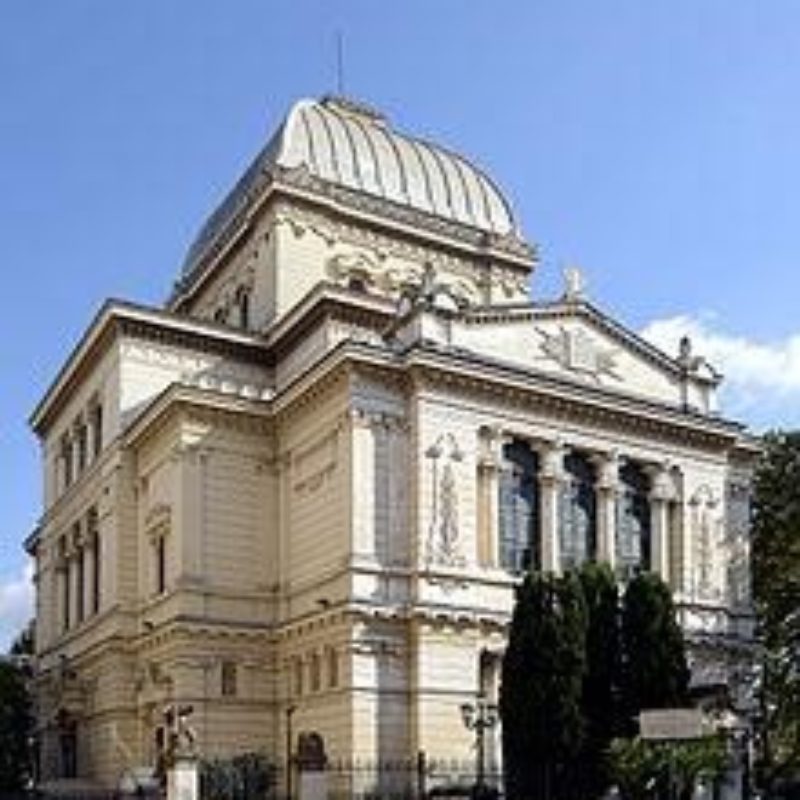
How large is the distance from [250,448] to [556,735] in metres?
16.1

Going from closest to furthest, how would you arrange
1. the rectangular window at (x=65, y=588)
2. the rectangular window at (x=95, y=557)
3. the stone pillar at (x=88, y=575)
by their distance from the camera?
1. the rectangular window at (x=95, y=557)
2. the stone pillar at (x=88, y=575)
3. the rectangular window at (x=65, y=588)

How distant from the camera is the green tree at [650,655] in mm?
34344

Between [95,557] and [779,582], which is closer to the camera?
[95,557]

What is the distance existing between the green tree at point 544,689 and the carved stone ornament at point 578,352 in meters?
12.1

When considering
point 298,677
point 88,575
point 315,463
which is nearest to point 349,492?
point 315,463

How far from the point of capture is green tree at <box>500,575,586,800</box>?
3375cm

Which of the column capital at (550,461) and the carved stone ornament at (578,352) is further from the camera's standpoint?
the carved stone ornament at (578,352)

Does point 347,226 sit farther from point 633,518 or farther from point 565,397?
point 633,518

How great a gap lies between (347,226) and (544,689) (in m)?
23.9

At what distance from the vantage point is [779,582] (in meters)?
53.5

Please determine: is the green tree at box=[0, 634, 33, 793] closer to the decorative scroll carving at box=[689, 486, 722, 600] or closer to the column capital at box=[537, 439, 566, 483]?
the column capital at box=[537, 439, 566, 483]

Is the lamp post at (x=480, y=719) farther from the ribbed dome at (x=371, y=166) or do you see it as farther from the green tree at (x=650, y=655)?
the ribbed dome at (x=371, y=166)

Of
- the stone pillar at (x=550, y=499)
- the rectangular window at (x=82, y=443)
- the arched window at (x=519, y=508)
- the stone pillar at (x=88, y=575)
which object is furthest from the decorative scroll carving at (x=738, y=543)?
the rectangular window at (x=82, y=443)

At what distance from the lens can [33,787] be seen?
49219 millimetres
